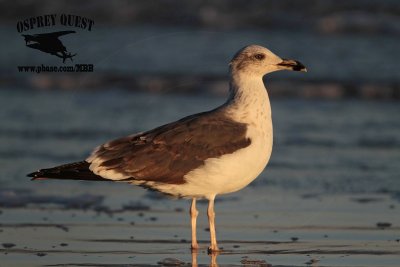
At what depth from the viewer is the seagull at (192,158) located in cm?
690

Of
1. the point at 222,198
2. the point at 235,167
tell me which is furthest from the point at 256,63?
the point at 222,198

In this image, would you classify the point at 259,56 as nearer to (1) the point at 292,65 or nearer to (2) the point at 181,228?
(1) the point at 292,65

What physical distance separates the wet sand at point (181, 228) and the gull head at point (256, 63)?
1238 mm

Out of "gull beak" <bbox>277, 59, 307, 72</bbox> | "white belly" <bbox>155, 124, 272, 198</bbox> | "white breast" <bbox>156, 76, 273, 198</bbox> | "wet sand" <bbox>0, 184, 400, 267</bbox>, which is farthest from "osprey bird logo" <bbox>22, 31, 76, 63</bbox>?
"white belly" <bbox>155, 124, 272, 198</bbox>

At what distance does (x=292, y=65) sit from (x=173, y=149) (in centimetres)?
121

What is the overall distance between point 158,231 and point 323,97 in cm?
611

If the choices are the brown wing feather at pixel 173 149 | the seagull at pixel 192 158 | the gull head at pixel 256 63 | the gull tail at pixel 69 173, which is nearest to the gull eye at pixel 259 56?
the gull head at pixel 256 63

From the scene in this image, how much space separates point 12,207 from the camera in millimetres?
8352

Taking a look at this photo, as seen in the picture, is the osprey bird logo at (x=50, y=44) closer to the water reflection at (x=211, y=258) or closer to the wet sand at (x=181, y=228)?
the wet sand at (x=181, y=228)

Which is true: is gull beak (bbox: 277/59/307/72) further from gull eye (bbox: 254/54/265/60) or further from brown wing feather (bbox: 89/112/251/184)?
brown wing feather (bbox: 89/112/251/184)

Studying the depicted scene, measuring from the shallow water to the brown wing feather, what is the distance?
55cm

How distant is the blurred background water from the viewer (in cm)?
1009

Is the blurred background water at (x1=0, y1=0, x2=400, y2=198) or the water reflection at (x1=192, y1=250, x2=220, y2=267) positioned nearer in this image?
the water reflection at (x1=192, y1=250, x2=220, y2=267)

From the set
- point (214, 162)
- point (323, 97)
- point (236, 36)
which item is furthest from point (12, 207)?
point (236, 36)
